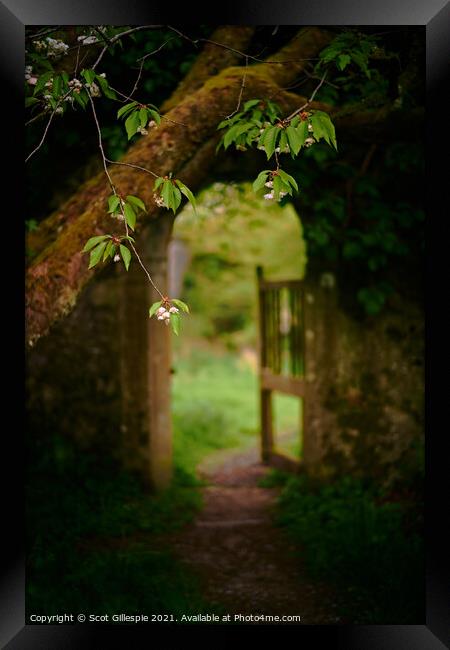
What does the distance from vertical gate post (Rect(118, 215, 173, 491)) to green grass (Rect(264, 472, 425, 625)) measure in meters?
1.41

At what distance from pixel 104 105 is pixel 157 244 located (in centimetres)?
145

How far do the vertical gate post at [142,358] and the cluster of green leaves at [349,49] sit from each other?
2913 mm

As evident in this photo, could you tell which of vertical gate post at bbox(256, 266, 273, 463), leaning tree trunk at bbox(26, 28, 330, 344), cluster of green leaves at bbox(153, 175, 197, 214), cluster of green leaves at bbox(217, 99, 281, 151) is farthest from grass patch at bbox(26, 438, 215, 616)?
cluster of green leaves at bbox(217, 99, 281, 151)

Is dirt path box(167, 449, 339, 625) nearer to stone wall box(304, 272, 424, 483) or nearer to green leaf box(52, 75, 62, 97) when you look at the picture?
stone wall box(304, 272, 424, 483)

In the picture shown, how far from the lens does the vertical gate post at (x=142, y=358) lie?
5.54 metres

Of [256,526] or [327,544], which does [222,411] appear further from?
[327,544]

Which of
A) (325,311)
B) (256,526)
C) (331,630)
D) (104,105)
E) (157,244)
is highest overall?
(104,105)

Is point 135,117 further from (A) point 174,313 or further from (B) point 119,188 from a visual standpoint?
(A) point 174,313

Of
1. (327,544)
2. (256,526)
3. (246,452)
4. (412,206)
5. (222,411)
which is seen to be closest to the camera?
(327,544)

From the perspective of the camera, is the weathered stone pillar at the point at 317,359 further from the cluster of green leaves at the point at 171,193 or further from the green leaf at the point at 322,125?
the cluster of green leaves at the point at 171,193

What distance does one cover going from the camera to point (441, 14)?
243cm

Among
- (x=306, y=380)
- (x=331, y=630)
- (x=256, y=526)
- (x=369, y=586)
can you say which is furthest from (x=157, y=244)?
(x=331, y=630)

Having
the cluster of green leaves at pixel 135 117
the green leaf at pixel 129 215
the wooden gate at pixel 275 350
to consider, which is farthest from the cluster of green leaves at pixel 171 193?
the wooden gate at pixel 275 350

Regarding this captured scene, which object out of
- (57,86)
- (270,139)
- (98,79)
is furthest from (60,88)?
(270,139)
